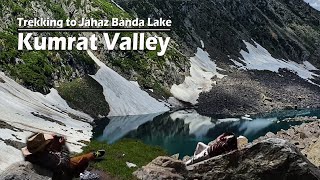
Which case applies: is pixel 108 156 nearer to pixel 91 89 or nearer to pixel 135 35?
pixel 91 89

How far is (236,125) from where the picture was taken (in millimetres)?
114938

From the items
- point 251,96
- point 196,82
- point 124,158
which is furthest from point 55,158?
point 196,82

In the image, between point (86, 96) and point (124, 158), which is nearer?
point (124, 158)

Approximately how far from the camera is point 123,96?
128 meters

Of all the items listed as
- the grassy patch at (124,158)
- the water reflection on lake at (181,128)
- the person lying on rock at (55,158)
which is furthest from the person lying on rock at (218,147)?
the water reflection on lake at (181,128)

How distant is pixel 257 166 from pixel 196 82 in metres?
157

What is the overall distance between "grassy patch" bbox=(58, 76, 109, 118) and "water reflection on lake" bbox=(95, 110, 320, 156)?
5828mm

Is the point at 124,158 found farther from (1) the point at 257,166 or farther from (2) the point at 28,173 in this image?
(2) the point at 28,173

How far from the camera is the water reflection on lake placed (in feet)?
281

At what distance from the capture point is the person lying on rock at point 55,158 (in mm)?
10477

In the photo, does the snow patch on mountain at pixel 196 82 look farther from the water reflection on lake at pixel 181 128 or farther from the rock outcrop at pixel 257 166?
the rock outcrop at pixel 257 166

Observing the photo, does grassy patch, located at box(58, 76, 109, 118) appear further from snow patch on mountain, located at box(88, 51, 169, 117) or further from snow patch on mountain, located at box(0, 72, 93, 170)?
snow patch on mountain, located at box(0, 72, 93, 170)

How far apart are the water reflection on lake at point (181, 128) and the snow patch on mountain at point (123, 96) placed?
4.72m

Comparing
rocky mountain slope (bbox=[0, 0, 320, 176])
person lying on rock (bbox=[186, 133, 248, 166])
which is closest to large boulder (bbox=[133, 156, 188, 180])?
person lying on rock (bbox=[186, 133, 248, 166])
